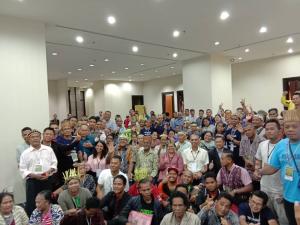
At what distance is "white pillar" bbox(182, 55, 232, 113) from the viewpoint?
1009cm

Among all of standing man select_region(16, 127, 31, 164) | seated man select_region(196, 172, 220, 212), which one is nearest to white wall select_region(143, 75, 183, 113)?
standing man select_region(16, 127, 31, 164)

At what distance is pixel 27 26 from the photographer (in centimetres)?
550

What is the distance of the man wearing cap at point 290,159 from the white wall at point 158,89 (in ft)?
46.0

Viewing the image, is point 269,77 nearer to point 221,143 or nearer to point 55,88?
point 221,143

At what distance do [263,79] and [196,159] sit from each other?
846 cm

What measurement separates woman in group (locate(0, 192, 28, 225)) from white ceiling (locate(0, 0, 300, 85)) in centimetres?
324

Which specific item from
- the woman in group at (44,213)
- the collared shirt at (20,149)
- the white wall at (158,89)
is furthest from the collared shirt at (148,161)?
the white wall at (158,89)

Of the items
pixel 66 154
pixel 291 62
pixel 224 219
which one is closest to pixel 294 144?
pixel 224 219

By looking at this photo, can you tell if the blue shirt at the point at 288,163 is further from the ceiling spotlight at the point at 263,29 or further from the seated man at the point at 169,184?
the ceiling spotlight at the point at 263,29

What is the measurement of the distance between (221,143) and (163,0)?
2749 millimetres

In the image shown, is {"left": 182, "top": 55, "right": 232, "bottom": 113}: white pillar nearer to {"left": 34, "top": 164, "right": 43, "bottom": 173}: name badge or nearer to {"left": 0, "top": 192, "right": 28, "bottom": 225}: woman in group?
{"left": 34, "top": 164, "right": 43, "bottom": 173}: name badge

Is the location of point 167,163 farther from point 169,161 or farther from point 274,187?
point 274,187

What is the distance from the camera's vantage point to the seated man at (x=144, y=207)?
135 inches

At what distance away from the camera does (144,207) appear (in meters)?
3.58
